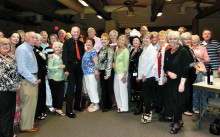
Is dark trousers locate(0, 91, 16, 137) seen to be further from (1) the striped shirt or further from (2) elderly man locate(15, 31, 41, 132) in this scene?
(1) the striped shirt

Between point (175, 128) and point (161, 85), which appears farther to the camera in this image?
point (161, 85)

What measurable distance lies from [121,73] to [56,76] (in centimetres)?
131

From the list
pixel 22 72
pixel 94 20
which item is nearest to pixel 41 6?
pixel 94 20

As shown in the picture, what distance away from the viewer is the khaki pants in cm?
280

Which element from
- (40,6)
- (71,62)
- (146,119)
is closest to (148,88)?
(146,119)

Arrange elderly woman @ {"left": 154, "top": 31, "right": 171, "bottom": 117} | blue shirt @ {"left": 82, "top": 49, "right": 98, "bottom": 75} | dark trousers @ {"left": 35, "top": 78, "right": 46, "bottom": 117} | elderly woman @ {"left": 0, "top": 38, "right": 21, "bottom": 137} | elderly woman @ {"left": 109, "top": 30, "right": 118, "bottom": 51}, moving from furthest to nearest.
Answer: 1. elderly woman @ {"left": 109, "top": 30, "right": 118, "bottom": 51}
2. blue shirt @ {"left": 82, "top": 49, "right": 98, "bottom": 75}
3. dark trousers @ {"left": 35, "top": 78, "right": 46, "bottom": 117}
4. elderly woman @ {"left": 154, "top": 31, "right": 171, "bottom": 117}
5. elderly woman @ {"left": 0, "top": 38, "right": 21, "bottom": 137}

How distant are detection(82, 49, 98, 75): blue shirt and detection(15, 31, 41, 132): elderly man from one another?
1.10 meters

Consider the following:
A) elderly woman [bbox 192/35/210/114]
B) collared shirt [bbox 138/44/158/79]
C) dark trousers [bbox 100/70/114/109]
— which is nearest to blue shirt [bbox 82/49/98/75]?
dark trousers [bbox 100/70/114/109]

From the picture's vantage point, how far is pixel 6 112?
2424mm

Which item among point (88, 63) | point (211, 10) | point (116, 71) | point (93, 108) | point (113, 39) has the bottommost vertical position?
point (93, 108)

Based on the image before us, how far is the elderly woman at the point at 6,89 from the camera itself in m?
2.38

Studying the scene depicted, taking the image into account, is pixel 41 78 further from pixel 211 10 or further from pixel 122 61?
pixel 211 10

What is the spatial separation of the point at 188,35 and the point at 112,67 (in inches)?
63.6

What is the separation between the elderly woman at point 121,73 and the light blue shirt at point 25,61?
165 cm
